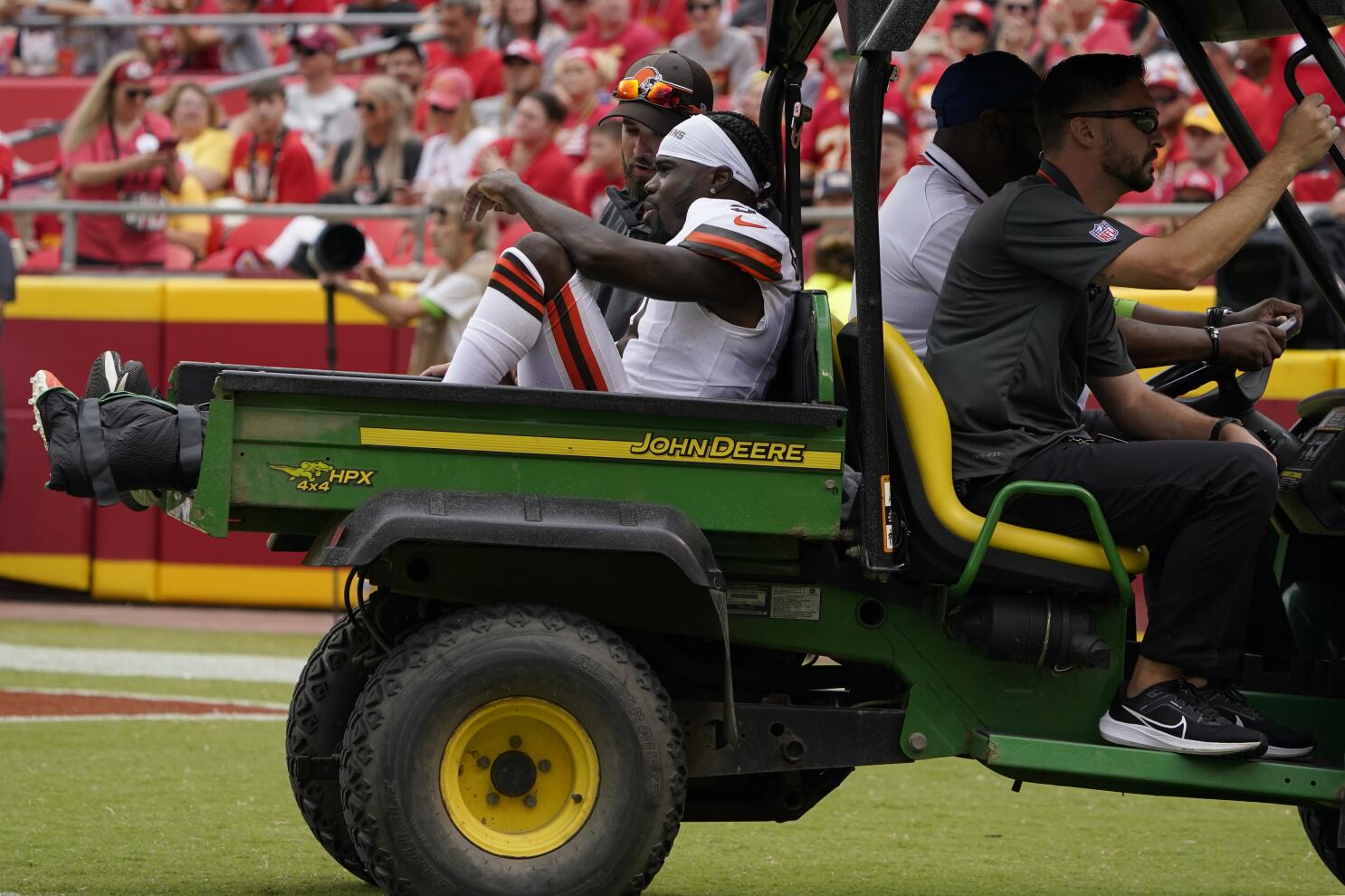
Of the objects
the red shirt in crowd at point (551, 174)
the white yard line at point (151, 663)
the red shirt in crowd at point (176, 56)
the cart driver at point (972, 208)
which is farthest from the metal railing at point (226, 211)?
the cart driver at point (972, 208)

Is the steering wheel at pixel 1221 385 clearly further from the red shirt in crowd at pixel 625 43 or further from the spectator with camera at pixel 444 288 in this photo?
the red shirt in crowd at pixel 625 43

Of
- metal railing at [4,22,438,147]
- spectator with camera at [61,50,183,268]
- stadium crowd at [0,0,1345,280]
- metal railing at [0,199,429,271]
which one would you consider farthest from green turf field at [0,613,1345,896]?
metal railing at [4,22,438,147]

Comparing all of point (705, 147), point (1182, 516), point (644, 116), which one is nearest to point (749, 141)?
point (705, 147)

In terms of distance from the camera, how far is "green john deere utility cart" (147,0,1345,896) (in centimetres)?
428

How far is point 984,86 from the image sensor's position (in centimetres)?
524

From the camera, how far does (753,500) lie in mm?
4402

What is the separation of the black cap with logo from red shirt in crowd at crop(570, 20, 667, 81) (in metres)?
8.02

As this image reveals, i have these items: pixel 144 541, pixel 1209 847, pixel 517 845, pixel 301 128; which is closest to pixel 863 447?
pixel 517 845

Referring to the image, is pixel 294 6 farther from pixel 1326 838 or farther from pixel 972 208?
pixel 1326 838

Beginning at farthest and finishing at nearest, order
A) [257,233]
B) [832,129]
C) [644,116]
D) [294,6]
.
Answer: [294,6]
[257,233]
[832,129]
[644,116]

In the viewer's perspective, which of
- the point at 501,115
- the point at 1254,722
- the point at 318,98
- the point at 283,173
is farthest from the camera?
the point at 318,98

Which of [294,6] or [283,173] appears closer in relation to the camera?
[283,173]

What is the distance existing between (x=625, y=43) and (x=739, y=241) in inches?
405

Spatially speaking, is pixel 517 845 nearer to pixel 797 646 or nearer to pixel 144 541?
pixel 797 646
